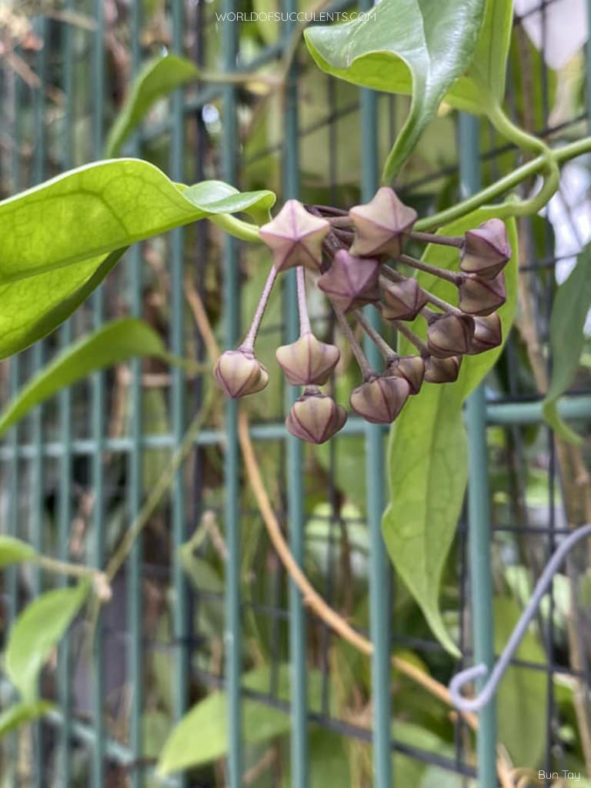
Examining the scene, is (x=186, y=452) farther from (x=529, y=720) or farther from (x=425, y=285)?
(x=425, y=285)

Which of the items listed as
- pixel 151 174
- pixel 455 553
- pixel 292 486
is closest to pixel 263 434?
pixel 292 486

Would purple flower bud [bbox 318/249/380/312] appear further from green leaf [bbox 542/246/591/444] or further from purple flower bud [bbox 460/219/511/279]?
green leaf [bbox 542/246/591/444]

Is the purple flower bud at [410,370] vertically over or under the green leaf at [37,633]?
over

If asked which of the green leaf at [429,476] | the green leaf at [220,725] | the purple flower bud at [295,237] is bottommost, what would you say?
the green leaf at [220,725]

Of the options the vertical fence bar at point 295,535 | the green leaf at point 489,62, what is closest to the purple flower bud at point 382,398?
the green leaf at point 489,62

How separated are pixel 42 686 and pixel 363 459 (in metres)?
0.77

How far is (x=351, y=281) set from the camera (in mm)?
238

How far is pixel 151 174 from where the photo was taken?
271mm

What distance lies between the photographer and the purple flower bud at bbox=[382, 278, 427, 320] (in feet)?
0.86

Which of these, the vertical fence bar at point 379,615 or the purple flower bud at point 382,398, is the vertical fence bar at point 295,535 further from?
the purple flower bud at point 382,398

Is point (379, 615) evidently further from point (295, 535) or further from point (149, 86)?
point (149, 86)

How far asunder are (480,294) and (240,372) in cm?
7

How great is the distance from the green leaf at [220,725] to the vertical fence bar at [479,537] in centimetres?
22

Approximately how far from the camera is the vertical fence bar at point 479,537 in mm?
510
